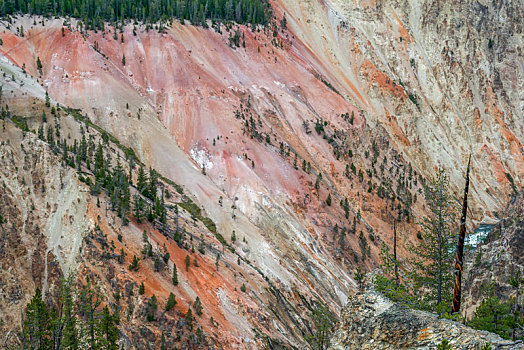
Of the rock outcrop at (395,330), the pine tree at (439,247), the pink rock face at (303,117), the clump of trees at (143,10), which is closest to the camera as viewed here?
the rock outcrop at (395,330)

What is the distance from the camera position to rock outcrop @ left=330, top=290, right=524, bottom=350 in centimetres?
1430

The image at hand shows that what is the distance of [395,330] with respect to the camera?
54.4ft

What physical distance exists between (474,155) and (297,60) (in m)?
29.9

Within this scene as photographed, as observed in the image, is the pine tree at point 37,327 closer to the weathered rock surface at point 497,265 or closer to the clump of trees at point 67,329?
the clump of trees at point 67,329

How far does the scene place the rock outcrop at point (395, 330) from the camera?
1430 centimetres

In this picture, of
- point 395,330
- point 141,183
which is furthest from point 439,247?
point 141,183

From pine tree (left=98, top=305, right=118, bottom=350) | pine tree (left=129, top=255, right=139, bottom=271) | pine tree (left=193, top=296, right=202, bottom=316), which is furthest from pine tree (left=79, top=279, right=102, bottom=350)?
pine tree (left=193, top=296, right=202, bottom=316)

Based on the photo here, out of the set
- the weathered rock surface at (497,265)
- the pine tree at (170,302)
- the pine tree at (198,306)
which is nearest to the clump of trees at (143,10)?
the pine tree at (198,306)

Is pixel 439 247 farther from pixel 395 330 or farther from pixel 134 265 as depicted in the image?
pixel 134 265

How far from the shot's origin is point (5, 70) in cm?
5731

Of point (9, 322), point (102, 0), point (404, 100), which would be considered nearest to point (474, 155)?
point (404, 100)

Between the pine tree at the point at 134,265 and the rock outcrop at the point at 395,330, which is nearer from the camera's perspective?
the rock outcrop at the point at 395,330

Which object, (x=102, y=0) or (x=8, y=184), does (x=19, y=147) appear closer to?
(x=8, y=184)

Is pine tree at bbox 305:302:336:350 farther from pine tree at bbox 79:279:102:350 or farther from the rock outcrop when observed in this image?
the rock outcrop
